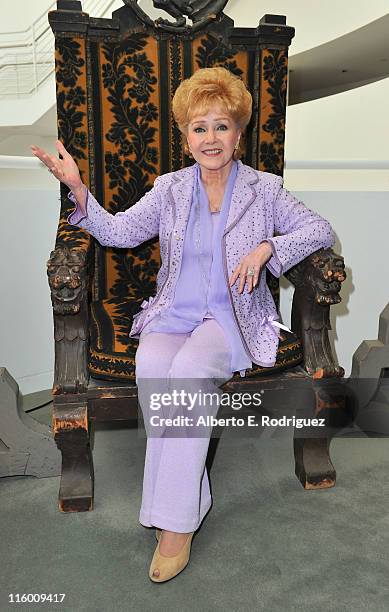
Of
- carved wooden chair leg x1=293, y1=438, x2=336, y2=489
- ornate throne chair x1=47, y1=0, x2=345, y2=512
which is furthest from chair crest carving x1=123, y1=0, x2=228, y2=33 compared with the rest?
carved wooden chair leg x1=293, y1=438, x2=336, y2=489

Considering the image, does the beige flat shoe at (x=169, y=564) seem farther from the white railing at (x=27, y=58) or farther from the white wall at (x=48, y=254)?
the white railing at (x=27, y=58)

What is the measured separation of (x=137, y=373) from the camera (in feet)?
5.32

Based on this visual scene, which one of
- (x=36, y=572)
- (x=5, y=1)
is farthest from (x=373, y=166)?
(x=5, y=1)

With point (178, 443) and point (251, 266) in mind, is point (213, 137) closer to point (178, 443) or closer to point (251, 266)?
point (251, 266)

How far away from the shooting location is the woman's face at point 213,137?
171 cm

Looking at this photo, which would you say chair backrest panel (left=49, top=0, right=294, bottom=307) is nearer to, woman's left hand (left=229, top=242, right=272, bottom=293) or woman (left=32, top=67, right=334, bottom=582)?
woman (left=32, top=67, right=334, bottom=582)

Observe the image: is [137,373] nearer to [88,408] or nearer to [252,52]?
[88,408]

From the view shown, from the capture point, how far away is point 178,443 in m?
1.50

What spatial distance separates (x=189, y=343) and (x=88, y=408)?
37cm

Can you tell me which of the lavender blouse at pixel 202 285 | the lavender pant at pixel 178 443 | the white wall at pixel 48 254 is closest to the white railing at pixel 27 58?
the white wall at pixel 48 254

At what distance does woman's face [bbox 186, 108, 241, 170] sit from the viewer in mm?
1713

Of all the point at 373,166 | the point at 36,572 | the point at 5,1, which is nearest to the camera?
the point at 36,572

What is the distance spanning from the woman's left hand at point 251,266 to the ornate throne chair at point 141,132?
0.62ft

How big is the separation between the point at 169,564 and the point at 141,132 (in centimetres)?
149
